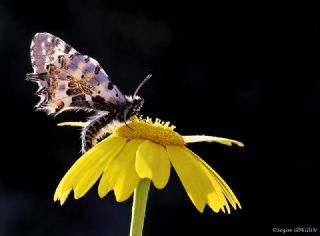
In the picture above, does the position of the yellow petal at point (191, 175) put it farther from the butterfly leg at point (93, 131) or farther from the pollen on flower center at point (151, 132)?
the butterfly leg at point (93, 131)

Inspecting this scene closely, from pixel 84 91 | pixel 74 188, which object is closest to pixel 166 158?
pixel 74 188

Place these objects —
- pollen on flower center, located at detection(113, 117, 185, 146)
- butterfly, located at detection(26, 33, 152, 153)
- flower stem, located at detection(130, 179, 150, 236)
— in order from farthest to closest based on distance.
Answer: butterfly, located at detection(26, 33, 152, 153), pollen on flower center, located at detection(113, 117, 185, 146), flower stem, located at detection(130, 179, 150, 236)

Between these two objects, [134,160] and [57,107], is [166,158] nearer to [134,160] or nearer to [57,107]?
[134,160]

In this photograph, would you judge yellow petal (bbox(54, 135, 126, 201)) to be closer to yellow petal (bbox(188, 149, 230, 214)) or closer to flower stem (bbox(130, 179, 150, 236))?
flower stem (bbox(130, 179, 150, 236))

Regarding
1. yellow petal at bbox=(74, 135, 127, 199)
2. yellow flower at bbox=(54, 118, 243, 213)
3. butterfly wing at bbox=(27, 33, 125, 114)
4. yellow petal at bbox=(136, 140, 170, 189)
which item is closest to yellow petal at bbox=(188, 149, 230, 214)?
yellow flower at bbox=(54, 118, 243, 213)

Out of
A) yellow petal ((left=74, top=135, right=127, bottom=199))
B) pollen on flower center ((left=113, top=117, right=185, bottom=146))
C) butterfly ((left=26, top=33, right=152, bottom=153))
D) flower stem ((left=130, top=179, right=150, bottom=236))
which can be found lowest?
flower stem ((left=130, top=179, right=150, bottom=236))

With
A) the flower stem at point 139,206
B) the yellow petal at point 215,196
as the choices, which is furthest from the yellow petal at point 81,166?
the yellow petal at point 215,196

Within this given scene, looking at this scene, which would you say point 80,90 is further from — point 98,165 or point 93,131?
point 98,165

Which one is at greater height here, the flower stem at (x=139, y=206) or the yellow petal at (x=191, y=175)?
the yellow petal at (x=191, y=175)

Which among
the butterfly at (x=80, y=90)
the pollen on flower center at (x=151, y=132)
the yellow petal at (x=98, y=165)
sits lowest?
the yellow petal at (x=98, y=165)
